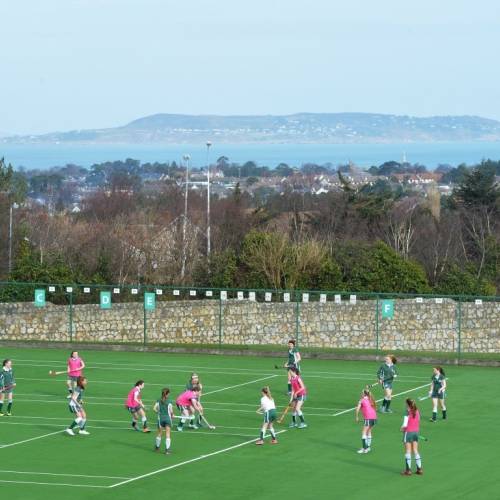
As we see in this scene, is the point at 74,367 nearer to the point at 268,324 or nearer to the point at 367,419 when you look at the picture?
the point at 367,419

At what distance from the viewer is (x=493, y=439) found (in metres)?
33.7

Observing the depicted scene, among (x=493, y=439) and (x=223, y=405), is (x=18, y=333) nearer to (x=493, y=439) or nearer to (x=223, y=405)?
(x=223, y=405)

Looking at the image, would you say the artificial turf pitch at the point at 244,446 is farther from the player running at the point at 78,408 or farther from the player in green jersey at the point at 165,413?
the player in green jersey at the point at 165,413

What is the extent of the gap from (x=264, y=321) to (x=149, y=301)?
439cm

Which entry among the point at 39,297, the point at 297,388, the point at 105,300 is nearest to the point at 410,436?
the point at 297,388

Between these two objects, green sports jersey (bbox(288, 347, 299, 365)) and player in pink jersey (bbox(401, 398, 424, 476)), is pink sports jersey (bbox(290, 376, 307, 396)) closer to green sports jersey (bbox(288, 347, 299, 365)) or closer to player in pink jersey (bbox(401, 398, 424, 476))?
green sports jersey (bbox(288, 347, 299, 365))

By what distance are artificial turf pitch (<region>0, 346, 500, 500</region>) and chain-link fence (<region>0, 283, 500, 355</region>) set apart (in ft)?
21.4

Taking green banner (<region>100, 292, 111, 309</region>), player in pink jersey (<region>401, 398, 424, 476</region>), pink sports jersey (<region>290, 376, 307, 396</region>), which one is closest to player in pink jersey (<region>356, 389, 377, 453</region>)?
player in pink jersey (<region>401, 398, 424, 476</region>)

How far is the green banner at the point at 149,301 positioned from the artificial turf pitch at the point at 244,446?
22.8 ft

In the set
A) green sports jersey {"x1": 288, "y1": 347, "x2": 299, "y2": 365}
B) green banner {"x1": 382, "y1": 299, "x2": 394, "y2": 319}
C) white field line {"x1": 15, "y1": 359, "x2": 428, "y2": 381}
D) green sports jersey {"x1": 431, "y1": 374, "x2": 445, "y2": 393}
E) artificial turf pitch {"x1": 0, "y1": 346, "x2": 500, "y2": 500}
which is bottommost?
artificial turf pitch {"x1": 0, "y1": 346, "x2": 500, "y2": 500}

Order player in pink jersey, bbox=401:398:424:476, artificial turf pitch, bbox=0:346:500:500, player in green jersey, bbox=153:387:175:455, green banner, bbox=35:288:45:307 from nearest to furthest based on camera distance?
1. artificial turf pitch, bbox=0:346:500:500
2. player in pink jersey, bbox=401:398:424:476
3. player in green jersey, bbox=153:387:175:455
4. green banner, bbox=35:288:45:307

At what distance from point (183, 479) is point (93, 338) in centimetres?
2574

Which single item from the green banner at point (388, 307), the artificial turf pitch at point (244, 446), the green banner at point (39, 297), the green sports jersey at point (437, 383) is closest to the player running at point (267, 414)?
the artificial turf pitch at point (244, 446)

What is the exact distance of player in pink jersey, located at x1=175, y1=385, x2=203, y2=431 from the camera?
34.8 meters
